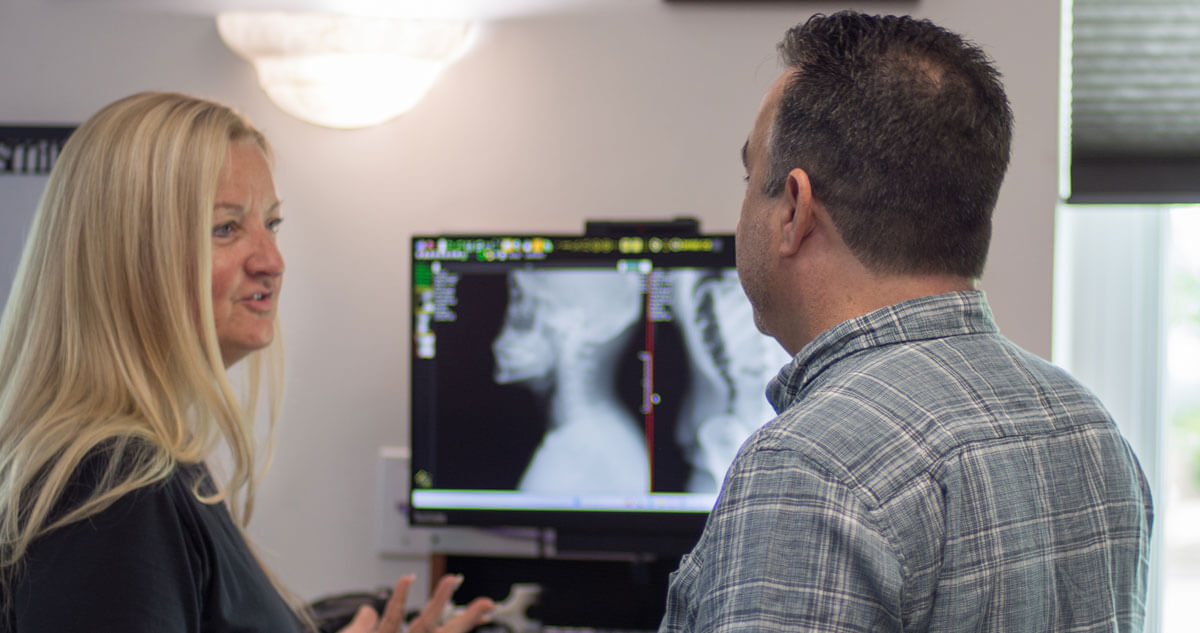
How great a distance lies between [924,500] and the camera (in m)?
0.69

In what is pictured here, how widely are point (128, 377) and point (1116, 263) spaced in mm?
1564

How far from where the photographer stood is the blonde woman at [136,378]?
37.8 inches

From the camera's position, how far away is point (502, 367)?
1636 mm

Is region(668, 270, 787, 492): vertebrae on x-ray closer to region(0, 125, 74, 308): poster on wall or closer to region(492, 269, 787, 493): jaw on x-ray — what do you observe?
region(492, 269, 787, 493): jaw on x-ray

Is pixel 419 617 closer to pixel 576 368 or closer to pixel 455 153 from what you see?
pixel 576 368

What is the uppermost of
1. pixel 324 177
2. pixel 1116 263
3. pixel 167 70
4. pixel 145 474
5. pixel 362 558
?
pixel 167 70

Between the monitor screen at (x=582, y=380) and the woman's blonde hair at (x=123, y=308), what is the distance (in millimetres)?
486

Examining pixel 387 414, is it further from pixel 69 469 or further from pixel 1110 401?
pixel 1110 401

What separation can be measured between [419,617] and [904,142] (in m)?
0.96

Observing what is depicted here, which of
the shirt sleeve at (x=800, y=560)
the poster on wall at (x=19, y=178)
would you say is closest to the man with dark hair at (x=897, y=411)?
the shirt sleeve at (x=800, y=560)

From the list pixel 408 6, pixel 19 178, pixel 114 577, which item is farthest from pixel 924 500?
pixel 19 178

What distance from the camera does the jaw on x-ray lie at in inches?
62.9

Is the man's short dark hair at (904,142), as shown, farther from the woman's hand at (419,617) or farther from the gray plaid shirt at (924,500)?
the woman's hand at (419,617)

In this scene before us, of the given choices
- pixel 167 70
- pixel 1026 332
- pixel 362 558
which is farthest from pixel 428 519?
pixel 1026 332
